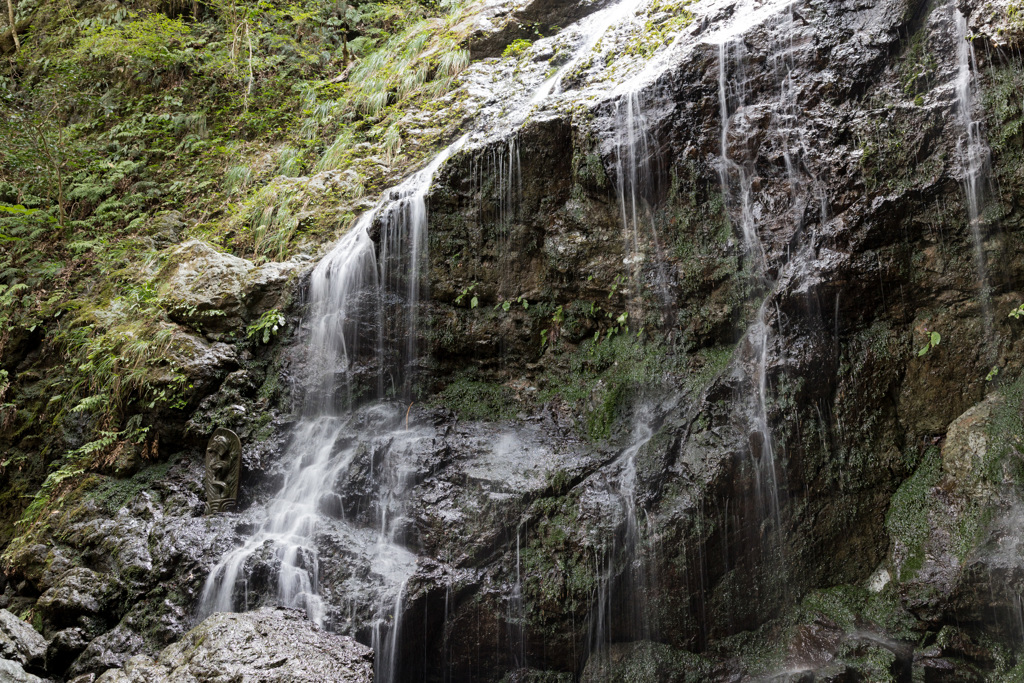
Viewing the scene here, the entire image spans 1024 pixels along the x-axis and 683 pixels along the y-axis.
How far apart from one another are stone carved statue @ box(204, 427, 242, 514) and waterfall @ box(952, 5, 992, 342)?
6.83 metres

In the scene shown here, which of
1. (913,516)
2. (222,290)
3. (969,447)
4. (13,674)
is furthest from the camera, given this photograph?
(222,290)

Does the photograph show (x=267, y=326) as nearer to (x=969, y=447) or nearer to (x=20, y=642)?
(x=20, y=642)

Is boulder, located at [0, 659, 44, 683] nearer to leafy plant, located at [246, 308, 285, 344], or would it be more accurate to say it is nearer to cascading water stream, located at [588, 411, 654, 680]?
leafy plant, located at [246, 308, 285, 344]

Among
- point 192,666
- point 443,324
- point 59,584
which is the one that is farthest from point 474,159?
point 59,584

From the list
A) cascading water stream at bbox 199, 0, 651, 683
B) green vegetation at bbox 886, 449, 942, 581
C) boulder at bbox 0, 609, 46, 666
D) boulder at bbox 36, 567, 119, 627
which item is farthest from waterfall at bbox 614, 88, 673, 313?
boulder at bbox 0, 609, 46, 666

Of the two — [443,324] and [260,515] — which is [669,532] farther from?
[260,515]

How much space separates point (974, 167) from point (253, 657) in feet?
A: 20.7

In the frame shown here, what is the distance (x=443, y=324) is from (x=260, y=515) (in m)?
2.68

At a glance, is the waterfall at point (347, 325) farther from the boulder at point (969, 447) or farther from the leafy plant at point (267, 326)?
the boulder at point (969, 447)

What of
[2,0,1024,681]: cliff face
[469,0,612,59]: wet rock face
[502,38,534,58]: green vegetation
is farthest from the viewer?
[469,0,612,59]: wet rock face

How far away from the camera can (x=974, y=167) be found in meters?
4.92

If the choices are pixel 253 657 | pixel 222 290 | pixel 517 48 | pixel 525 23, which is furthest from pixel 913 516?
pixel 525 23

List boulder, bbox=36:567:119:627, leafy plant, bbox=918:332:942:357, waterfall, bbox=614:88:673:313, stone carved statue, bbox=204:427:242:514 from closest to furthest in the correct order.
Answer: leafy plant, bbox=918:332:942:357
boulder, bbox=36:567:119:627
waterfall, bbox=614:88:673:313
stone carved statue, bbox=204:427:242:514

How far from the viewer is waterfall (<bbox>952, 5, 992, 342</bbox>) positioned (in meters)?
4.86
